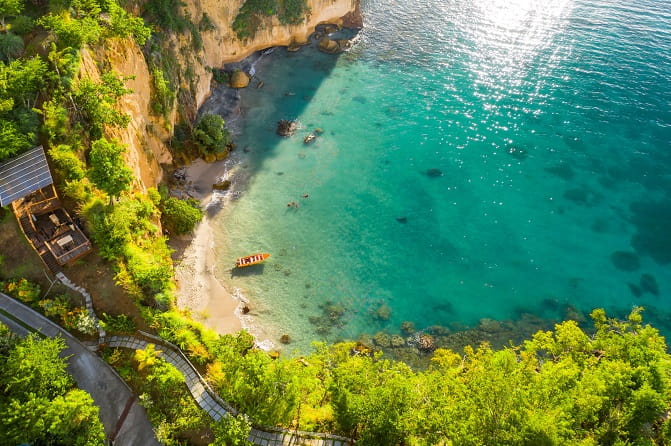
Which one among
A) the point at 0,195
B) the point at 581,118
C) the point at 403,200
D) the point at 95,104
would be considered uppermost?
the point at 95,104

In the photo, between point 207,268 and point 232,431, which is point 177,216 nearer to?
point 207,268

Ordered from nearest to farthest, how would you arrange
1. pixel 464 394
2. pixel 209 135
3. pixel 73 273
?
1. pixel 464 394
2. pixel 73 273
3. pixel 209 135

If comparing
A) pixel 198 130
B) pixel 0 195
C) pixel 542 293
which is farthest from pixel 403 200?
pixel 0 195

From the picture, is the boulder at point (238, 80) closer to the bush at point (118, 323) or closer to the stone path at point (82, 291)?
the stone path at point (82, 291)

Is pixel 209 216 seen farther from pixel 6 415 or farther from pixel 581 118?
pixel 581 118

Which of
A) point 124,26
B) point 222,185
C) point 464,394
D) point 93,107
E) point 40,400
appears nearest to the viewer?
point 40,400

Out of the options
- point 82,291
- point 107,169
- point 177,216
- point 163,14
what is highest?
point 163,14

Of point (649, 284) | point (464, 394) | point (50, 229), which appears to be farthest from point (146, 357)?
point (649, 284)

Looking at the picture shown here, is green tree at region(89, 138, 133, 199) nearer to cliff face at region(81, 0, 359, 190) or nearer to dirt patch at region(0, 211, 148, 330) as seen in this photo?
cliff face at region(81, 0, 359, 190)
